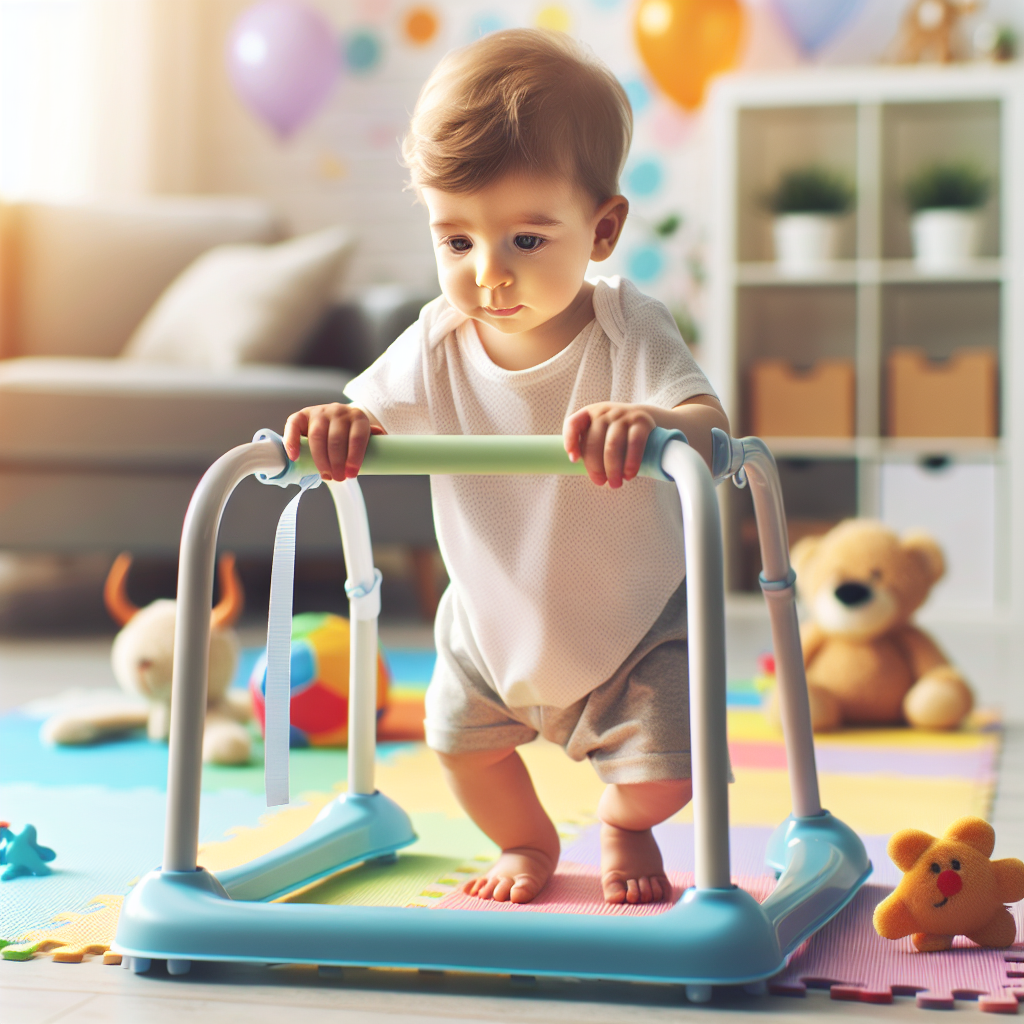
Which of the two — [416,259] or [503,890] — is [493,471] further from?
[416,259]

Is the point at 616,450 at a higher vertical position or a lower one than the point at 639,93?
lower

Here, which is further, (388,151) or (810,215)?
(388,151)

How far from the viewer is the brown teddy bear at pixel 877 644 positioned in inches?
60.9

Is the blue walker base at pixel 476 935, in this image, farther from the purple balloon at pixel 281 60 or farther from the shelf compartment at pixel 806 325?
the purple balloon at pixel 281 60

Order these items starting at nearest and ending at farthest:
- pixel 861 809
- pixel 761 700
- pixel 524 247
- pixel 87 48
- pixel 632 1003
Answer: pixel 632 1003, pixel 524 247, pixel 861 809, pixel 761 700, pixel 87 48

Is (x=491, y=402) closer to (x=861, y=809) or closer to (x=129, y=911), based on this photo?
(x=129, y=911)

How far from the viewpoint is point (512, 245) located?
820 mm

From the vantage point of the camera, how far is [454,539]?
928 mm

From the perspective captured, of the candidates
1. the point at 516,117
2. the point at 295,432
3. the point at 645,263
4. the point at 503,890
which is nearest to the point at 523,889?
the point at 503,890

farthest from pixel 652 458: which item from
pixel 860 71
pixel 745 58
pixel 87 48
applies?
pixel 87 48

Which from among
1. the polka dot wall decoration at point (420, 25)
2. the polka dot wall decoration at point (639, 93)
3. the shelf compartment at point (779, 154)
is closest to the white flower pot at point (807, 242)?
the shelf compartment at point (779, 154)

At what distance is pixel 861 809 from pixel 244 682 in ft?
3.00

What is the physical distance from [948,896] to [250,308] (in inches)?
75.4

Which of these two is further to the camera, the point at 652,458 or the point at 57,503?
the point at 57,503
